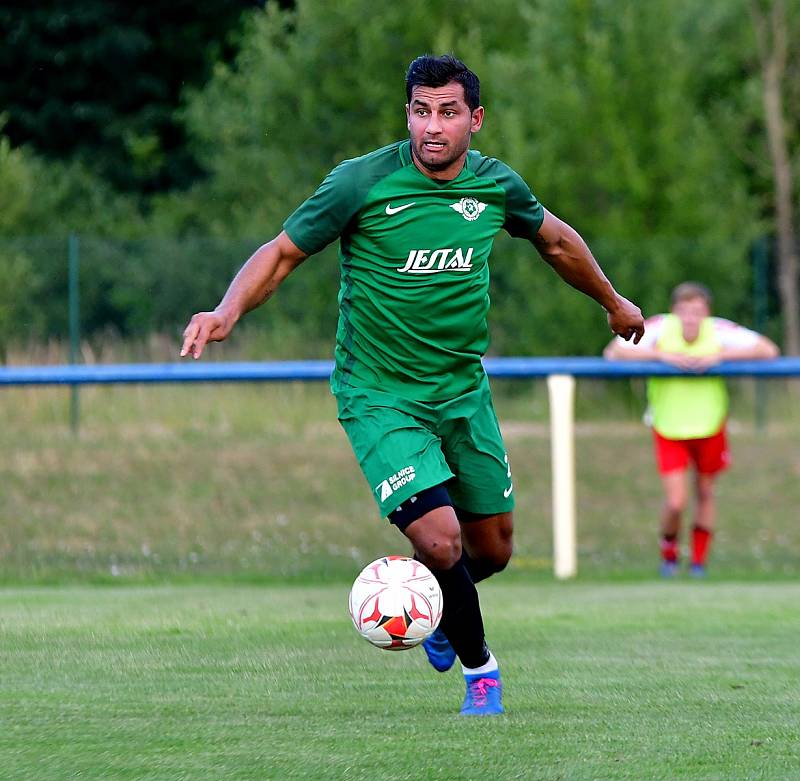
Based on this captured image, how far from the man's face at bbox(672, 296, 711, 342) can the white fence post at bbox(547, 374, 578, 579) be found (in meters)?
1.10

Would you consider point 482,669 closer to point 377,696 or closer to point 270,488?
point 377,696

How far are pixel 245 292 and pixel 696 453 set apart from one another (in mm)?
7340

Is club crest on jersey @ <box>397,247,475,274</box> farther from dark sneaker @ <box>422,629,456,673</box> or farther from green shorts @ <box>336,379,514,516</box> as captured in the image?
dark sneaker @ <box>422,629,456,673</box>

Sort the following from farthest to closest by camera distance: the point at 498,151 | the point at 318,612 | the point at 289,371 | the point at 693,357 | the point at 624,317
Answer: the point at 498,151 → the point at 693,357 → the point at 289,371 → the point at 318,612 → the point at 624,317

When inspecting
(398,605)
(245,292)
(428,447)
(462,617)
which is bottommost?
(462,617)

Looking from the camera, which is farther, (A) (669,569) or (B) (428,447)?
(A) (669,569)

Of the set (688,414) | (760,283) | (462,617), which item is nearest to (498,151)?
(760,283)

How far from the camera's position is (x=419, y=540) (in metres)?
5.66

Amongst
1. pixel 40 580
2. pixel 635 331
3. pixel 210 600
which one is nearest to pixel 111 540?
pixel 40 580

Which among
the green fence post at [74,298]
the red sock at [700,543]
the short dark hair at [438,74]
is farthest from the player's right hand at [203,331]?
the green fence post at [74,298]

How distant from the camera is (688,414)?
482 inches

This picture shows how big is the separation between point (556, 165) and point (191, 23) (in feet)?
43.3

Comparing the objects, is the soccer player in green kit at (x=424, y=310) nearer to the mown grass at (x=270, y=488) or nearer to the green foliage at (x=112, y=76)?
the mown grass at (x=270, y=488)

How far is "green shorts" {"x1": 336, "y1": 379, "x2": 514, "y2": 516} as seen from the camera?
570 centimetres
